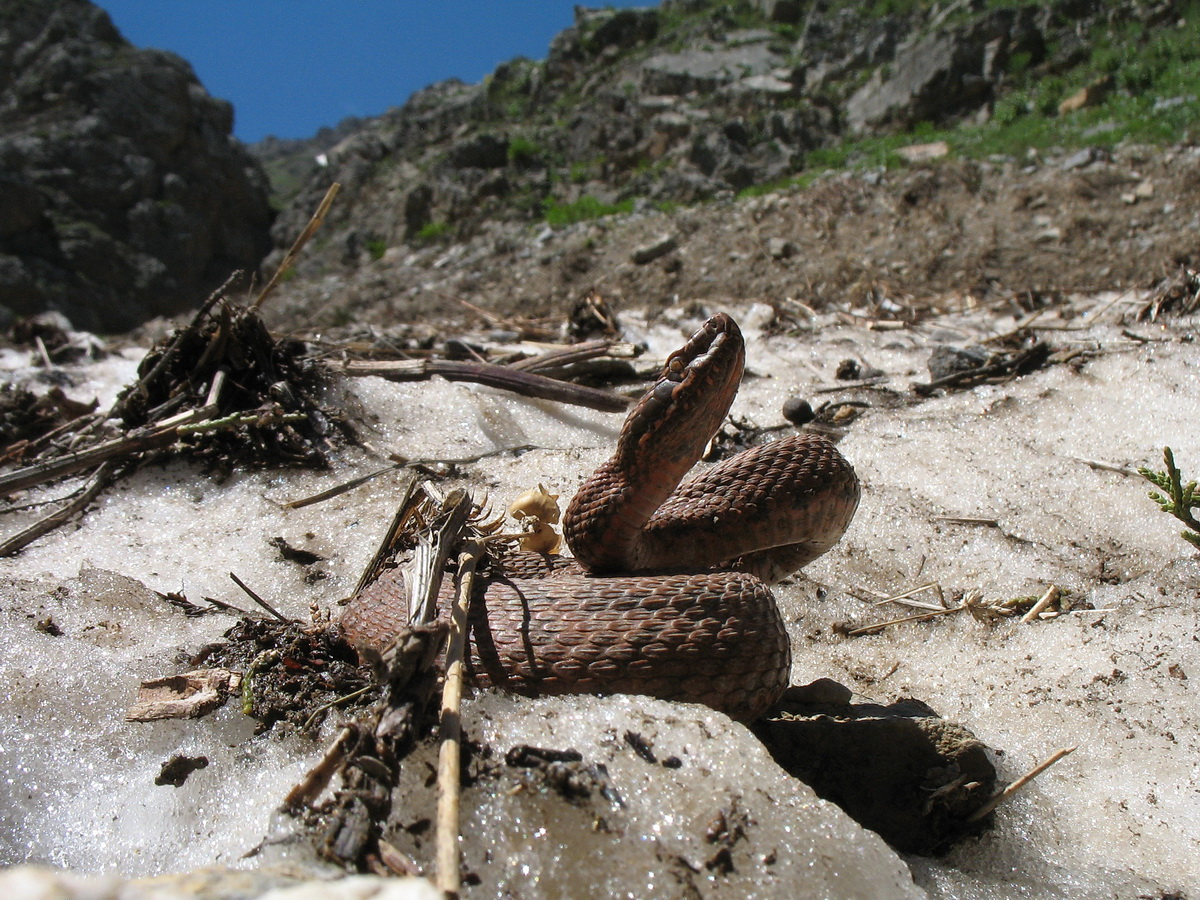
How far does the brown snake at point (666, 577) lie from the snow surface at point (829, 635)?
11 cm

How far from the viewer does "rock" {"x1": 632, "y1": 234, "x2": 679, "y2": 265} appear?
9.80 meters

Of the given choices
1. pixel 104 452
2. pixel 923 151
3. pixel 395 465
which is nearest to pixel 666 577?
pixel 395 465

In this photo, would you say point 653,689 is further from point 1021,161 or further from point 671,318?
point 1021,161

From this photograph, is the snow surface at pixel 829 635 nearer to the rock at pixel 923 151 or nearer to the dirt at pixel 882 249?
the dirt at pixel 882 249

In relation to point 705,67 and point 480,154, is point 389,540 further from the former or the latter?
point 705,67

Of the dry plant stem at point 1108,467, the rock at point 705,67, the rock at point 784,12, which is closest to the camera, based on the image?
the dry plant stem at point 1108,467

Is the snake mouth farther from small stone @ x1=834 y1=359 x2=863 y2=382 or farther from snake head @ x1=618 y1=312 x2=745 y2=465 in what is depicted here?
small stone @ x1=834 y1=359 x2=863 y2=382

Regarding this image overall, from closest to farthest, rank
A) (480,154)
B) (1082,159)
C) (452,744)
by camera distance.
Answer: (452,744), (1082,159), (480,154)

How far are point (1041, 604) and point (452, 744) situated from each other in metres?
2.21

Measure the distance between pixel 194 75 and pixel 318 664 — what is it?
102 feet

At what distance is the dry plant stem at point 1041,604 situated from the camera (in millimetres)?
2803

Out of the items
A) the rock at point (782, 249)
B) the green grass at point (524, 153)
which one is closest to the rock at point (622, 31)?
the green grass at point (524, 153)

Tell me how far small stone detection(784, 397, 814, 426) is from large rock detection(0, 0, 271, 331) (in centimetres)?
1988

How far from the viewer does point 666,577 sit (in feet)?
6.81
